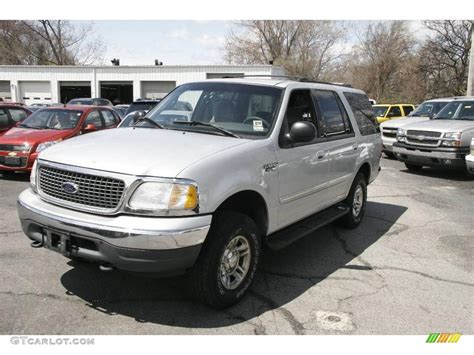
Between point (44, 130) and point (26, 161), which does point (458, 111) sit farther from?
point (26, 161)

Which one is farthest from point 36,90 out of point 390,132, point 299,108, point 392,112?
point 299,108

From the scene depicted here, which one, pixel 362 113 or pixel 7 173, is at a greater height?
pixel 362 113

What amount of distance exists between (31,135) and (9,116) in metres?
2.90

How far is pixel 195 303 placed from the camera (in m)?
3.83

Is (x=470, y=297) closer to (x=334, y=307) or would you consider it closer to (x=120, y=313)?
(x=334, y=307)

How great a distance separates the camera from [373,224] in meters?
6.79

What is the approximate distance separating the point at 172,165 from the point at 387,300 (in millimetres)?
2386

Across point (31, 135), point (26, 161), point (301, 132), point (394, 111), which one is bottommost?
point (26, 161)

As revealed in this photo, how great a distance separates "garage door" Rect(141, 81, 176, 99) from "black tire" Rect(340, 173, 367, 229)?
1296 inches

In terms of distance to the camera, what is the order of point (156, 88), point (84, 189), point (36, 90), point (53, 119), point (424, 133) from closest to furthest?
point (84, 189) → point (53, 119) → point (424, 133) → point (156, 88) → point (36, 90)

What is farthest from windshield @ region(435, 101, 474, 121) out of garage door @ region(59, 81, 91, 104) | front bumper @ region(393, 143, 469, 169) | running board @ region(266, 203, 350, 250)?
garage door @ region(59, 81, 91, 104)

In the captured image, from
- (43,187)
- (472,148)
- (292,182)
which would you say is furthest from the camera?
(472,148)

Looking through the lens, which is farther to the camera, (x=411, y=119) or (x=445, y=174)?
(x=411, y=119)

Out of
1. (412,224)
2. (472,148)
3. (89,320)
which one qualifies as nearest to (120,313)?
(89,320)
